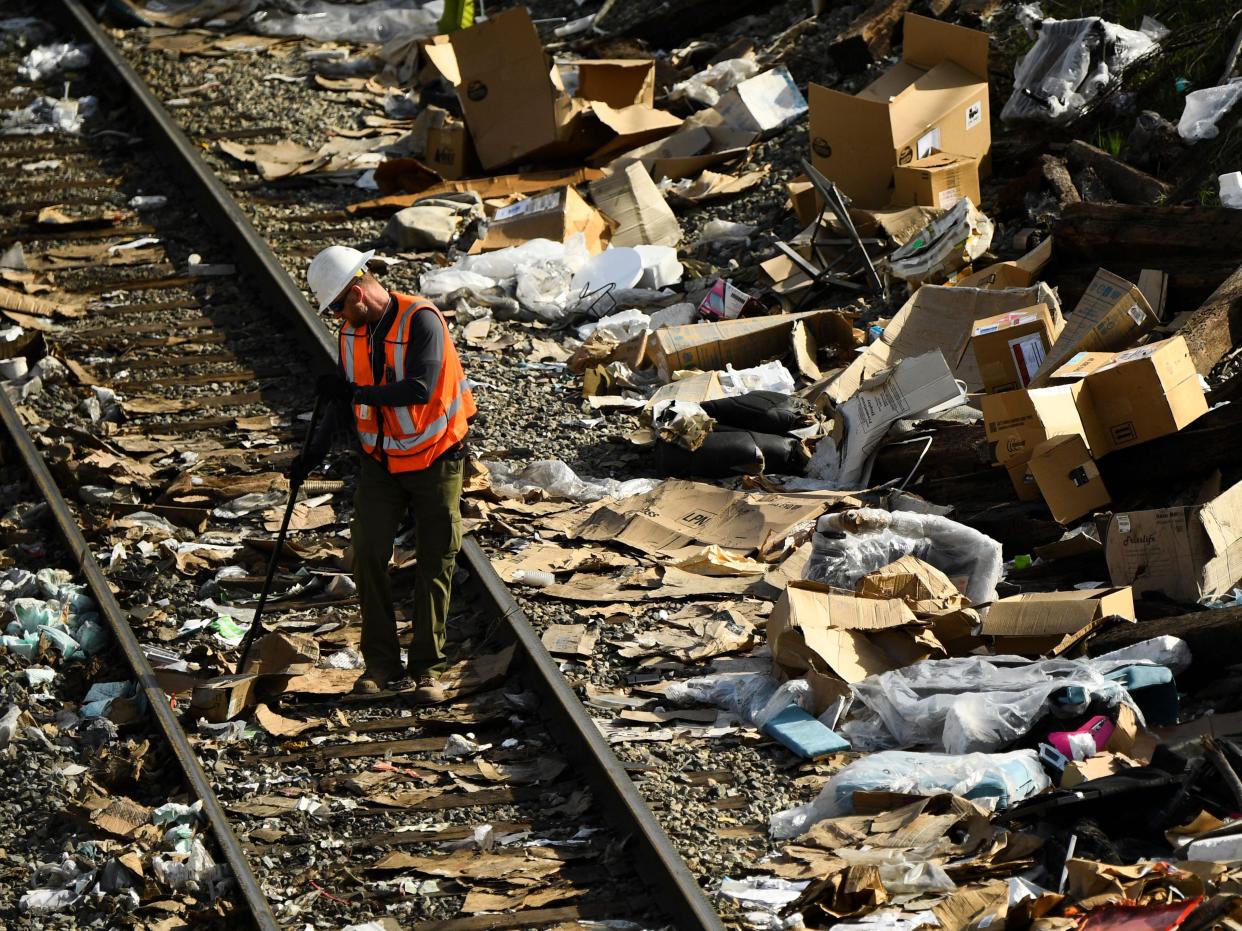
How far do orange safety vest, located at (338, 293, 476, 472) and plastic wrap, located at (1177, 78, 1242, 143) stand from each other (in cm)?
541

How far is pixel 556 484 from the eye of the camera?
8180mm

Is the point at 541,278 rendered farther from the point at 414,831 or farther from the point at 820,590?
the point at 414,831

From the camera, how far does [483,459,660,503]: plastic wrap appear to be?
8.12 m

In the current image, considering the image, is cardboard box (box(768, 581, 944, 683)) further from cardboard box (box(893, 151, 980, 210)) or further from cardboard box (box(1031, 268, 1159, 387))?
cardboard box (box(893, 151, 980, 210))

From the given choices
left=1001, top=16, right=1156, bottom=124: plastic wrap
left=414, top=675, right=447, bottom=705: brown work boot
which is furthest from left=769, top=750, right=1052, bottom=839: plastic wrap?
left=1001, top=16, right=1156, bottom=124: plastic wrap

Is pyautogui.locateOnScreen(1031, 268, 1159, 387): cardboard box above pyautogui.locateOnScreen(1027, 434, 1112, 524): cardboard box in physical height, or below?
Answer: above

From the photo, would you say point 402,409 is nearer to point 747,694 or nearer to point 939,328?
point 747,694

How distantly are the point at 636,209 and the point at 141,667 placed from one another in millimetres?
5465

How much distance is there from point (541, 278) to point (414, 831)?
518cm

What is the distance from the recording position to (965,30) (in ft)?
34.7

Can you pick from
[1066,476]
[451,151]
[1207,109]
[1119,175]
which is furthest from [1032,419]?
[451,151]

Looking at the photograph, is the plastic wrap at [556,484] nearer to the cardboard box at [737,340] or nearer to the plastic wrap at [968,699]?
the cardboard box at [737,340]

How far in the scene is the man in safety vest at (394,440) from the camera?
6.32 metres

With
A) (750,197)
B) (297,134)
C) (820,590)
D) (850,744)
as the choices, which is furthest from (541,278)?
(850,744)
